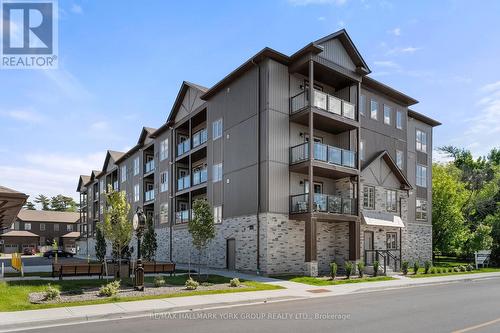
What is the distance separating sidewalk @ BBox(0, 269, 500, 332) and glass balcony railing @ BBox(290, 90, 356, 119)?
9966 mm

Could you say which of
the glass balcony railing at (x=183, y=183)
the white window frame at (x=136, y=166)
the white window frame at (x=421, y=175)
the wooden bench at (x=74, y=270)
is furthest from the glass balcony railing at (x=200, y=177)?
the white window frame at (x=421, y=175)

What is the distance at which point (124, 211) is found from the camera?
19484 mm

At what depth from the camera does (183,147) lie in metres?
34.4

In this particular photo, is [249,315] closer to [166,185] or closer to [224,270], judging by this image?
[224,270]

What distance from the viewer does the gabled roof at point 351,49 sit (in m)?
25.1

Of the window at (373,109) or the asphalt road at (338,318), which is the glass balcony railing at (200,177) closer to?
the window at (373,109)

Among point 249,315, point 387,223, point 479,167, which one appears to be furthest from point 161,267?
point 479,167

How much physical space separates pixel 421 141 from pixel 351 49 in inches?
569

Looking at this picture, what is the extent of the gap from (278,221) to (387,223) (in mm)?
8833

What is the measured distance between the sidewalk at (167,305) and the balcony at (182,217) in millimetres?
13757

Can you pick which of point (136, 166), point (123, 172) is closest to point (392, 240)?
point (136, 166)

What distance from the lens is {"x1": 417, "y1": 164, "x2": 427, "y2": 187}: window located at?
35484mm

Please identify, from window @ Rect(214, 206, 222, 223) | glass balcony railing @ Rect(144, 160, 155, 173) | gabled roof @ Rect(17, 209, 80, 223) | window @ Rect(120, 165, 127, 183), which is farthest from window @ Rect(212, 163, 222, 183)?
gabled roof @ Rect(17, 209, 80, 223)

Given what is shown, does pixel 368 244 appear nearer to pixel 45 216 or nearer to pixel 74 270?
pixel 74 270
